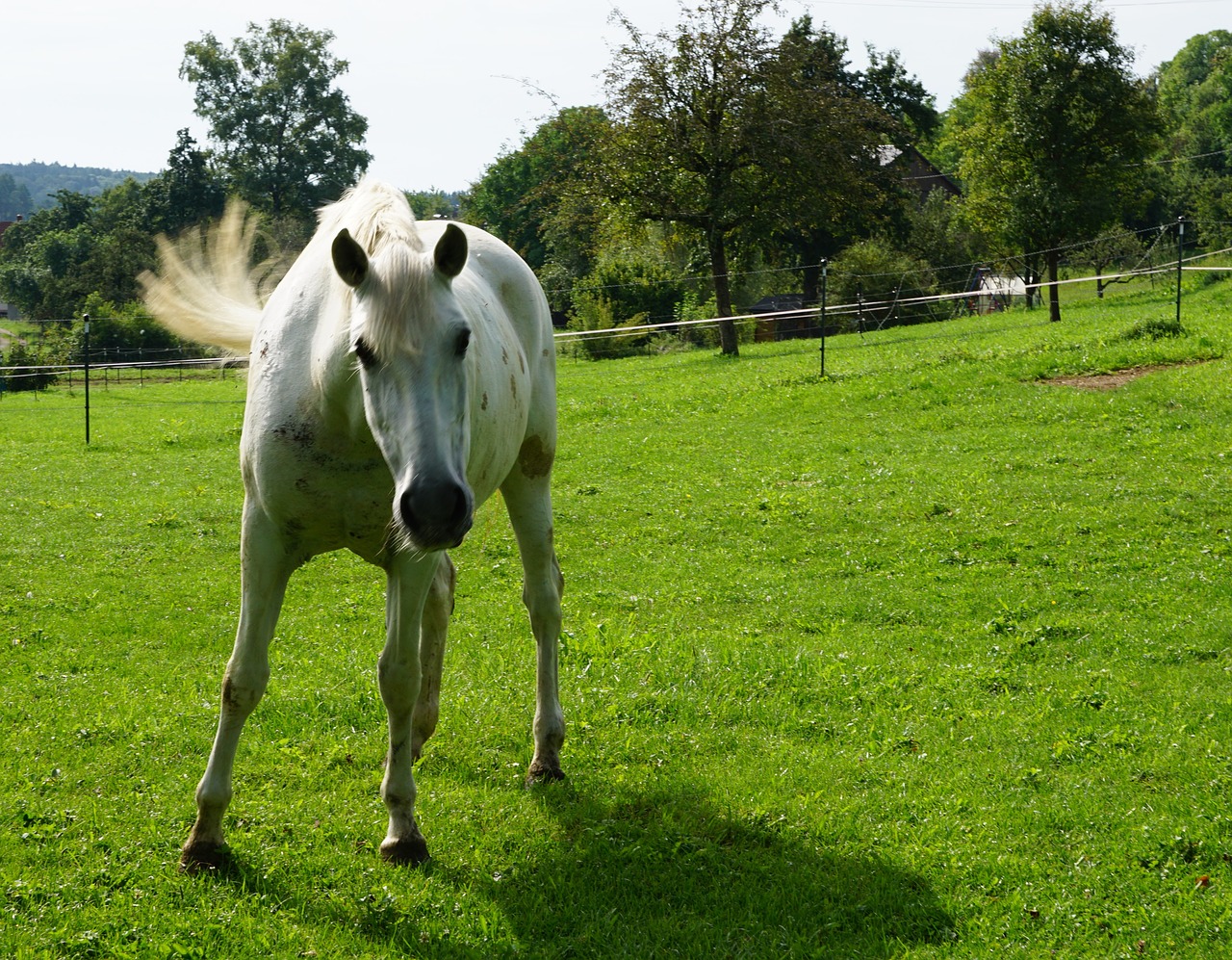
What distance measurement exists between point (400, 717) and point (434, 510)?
1431 mm

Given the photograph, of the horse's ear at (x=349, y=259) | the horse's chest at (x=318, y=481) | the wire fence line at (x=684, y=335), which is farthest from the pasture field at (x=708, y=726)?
the wire fence line at (x=684, y=335)

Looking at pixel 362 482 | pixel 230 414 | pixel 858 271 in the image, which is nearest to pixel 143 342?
pixel 230 414

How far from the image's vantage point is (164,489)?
44.2 feet

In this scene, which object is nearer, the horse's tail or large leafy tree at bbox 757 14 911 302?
the horse's tail

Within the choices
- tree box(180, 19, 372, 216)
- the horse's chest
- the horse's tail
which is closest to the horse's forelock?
the horse's chest

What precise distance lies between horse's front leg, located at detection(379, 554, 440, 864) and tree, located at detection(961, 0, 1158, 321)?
27.0 m

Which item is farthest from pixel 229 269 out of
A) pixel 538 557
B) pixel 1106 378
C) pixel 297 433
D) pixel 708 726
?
pixel 1106 378

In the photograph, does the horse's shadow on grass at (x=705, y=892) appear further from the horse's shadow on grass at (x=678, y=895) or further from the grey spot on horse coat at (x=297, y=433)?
the grey spot on horse coat at (x=297, y=433)

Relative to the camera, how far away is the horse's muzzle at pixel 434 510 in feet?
9.58

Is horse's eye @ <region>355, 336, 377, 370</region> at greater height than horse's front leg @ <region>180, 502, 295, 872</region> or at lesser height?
greater

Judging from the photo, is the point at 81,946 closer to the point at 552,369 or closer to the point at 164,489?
the point at 552,369

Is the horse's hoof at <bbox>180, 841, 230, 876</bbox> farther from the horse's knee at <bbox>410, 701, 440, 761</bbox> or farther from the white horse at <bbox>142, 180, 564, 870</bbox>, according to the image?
the horse's knee at <bbox>410, 701, 440, 761</bbox>

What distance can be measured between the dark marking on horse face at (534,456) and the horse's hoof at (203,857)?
81.4 inches

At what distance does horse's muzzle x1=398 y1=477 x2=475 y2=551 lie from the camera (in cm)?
292
